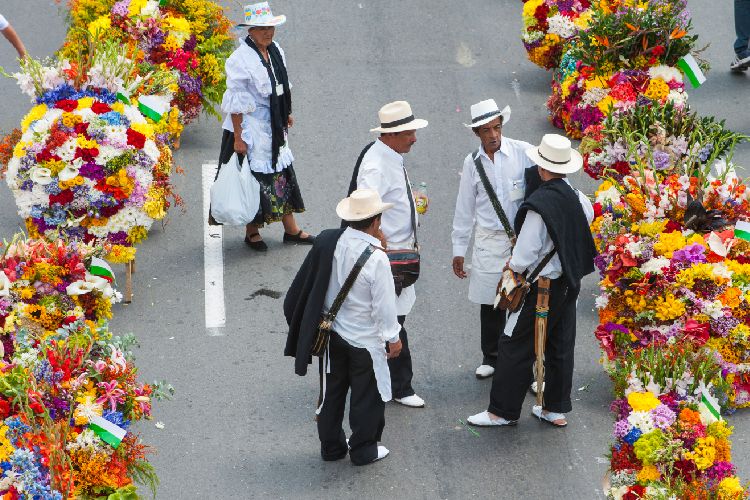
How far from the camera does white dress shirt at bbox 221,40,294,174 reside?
9.40m

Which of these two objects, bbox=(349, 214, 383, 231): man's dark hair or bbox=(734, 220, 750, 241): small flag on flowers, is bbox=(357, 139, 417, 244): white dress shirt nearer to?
bbox=(349, 214, 383, 231): man's dark hair

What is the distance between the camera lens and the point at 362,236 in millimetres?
6953

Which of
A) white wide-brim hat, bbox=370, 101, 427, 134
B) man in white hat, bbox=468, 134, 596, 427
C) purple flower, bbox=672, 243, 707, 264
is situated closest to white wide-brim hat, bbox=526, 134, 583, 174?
man in white hat, bbox=468, 134, 596, 427

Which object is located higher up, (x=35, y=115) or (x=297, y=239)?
(x=35, y=115)

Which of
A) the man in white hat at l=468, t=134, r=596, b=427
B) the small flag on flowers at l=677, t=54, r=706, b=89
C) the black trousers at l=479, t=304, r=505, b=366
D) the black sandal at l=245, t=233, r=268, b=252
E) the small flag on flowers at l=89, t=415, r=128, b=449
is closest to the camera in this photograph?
the small flag on flowers at l=89, t=415, r=128, b=449

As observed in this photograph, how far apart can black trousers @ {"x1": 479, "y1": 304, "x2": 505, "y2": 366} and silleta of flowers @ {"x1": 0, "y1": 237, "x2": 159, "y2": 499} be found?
8.90 feet

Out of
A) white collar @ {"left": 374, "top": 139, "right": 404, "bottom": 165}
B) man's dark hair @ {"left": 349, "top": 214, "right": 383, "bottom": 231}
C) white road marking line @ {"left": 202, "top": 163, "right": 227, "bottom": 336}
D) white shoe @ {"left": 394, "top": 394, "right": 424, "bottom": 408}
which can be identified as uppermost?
white collar @ {"left": 374, "top": 139, "right": 404, "bottom": 165}

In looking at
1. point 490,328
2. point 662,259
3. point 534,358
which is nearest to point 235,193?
point 490,328

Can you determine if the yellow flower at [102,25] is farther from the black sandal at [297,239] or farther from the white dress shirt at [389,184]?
the white dress shirt at [389,184]

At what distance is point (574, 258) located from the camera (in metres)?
7.34

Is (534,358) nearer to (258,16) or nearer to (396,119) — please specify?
(396,119)

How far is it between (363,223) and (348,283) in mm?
369

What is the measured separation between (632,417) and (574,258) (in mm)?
1386

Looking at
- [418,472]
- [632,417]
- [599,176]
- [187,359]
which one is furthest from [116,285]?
[632,417]
